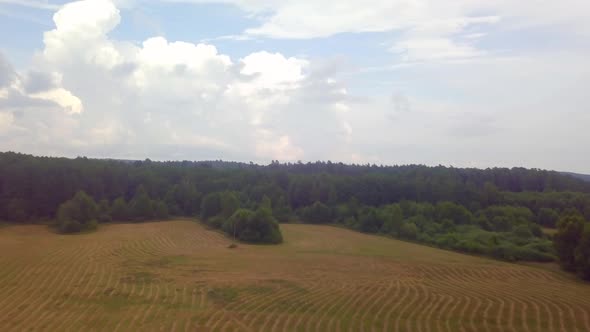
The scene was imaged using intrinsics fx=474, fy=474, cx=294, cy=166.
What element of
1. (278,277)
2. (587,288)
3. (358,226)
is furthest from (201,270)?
(358,226)

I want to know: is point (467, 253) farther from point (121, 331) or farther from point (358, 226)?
A: point (121, 331)

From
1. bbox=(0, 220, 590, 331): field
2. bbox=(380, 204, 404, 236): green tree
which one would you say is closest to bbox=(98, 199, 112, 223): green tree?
bbox=(0, 220, 590, 331): field

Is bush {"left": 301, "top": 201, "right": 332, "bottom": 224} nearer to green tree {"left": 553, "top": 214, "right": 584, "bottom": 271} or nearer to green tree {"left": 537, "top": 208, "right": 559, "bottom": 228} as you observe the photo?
green tree {"left": 537, "top": 208, "right": 559, "bottom": 228}

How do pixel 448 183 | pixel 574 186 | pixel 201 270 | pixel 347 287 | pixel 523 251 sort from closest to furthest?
1. pixel 347 287
2. pixel 201 270
3. pixel 523 251
4. pixel 448 183
5. pixel 574 186

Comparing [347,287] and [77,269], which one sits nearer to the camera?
[347,287]

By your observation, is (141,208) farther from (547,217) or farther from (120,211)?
(547,217)

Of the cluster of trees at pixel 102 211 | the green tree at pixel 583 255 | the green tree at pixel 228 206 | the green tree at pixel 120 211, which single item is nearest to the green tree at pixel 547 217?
the green tree at pixel 583 255
